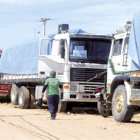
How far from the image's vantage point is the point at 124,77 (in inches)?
514

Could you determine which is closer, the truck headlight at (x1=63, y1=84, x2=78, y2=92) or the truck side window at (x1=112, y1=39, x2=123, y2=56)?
the truck side window at (x1=112, y1=39, x2=123, y2=56)

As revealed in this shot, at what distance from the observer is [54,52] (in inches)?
707

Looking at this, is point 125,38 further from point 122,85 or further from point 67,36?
point 67,36

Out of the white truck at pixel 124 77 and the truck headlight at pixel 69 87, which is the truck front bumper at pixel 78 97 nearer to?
the truck headlight at pixel 69 87

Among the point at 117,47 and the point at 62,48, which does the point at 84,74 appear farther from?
the point at 117,47

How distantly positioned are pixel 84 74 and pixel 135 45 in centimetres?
491

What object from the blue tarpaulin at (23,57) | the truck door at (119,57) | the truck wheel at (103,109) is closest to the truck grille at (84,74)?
the blue tarpaulin at (23,57)

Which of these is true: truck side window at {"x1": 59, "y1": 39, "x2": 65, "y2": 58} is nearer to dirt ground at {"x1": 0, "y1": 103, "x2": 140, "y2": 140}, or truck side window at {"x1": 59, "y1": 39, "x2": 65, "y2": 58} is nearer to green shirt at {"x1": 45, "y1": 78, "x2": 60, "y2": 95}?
green shirt at {"x1": 45, "y1": 78, "x2": 60, "y2": 95}

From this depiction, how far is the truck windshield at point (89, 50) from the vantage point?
17.1 m

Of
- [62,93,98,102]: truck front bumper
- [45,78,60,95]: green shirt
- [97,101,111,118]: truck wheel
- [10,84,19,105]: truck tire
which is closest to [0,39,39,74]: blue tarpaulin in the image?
[10,84,19,105]: truck tire

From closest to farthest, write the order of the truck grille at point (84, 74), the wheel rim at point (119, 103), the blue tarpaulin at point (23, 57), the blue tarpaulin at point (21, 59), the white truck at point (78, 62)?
the wheel rim at point (119, 103)
the white truck at point (78, 62)
the truck grille at point (84, 74)
the blue tarpaulin at point (23, 57)
the blue tarpaulin at point (21, 59)

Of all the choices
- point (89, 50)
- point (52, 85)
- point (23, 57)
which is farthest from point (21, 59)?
point (52, 85)

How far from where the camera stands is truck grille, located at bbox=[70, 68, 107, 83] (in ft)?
55.8

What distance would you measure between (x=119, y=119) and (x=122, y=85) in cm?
104
